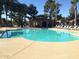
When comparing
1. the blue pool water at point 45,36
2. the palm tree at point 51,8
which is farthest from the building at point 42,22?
the blue pool water at point 45,36

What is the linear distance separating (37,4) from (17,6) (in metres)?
7.76

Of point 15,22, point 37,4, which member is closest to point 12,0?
point 15,22

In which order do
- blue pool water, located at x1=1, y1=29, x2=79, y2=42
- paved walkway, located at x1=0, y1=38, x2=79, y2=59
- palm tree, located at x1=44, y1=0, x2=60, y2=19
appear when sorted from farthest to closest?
1. palm tree, located at x1=44, y1=0, x2=60, y2=19
2. blue pool water, located at x1=1, y1=29, x2=79, y2=42
3. paved walkway, located at x1=0, y1=38, x2=79, y2=59

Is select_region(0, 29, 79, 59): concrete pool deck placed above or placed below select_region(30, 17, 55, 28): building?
below

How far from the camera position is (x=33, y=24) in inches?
1639

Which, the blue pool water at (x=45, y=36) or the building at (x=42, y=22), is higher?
the building at (x=42, y=22)

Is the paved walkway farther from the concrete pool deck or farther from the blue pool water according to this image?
the blue pool water

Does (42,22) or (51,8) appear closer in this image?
(42,22)

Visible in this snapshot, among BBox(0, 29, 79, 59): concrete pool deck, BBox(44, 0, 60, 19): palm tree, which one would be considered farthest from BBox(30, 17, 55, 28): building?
BBox(0, 29, 79, 59): concrete pool deck

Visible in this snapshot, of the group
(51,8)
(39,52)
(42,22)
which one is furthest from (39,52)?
(51,8)

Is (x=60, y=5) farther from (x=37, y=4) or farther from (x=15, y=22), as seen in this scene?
(x=15, y=22)

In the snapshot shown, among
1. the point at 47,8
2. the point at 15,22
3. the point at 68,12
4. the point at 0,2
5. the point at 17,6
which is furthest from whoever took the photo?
the point at 68,12

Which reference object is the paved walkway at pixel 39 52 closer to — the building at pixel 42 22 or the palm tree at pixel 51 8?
the building at pixel 42 22

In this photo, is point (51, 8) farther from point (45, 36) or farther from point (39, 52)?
point (39, 52)
